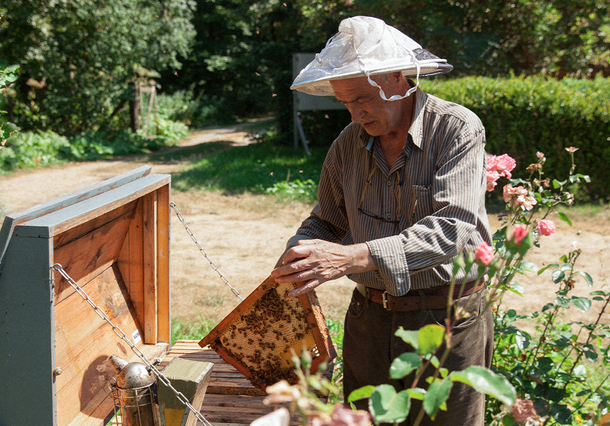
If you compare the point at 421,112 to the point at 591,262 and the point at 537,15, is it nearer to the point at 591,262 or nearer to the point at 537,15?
the point at 591,262

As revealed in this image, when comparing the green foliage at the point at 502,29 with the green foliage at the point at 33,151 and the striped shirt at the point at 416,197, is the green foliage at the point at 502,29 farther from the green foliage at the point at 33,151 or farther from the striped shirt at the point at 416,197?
the striped shirt at the point at 416,197

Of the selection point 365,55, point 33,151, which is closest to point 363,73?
point 365,55

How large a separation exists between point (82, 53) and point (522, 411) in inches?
554

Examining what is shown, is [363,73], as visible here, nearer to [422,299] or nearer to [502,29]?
[422,299]

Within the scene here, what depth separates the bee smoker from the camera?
191 centimetres

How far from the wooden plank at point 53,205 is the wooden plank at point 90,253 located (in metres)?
0.14

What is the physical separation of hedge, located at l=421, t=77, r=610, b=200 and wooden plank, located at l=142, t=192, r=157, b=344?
6.44 m

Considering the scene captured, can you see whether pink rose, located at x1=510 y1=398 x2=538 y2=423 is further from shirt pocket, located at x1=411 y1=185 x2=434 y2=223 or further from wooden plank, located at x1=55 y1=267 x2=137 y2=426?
wooden plank, located at x1=55 y1=267 x2=137 y2=426

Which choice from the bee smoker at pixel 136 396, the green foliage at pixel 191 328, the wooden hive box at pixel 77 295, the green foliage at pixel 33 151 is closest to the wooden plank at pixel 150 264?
the wooden hive box at pixel 77 295

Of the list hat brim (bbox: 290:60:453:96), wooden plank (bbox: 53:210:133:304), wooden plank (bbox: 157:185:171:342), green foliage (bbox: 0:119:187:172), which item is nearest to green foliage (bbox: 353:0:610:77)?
green foliage (bbox: 0:119:187:172)

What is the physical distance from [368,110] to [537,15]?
31.8 feet

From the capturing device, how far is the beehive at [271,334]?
6.77ft

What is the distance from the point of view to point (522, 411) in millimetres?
997

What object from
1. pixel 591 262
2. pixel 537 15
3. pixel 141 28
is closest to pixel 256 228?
pixel 591 262
